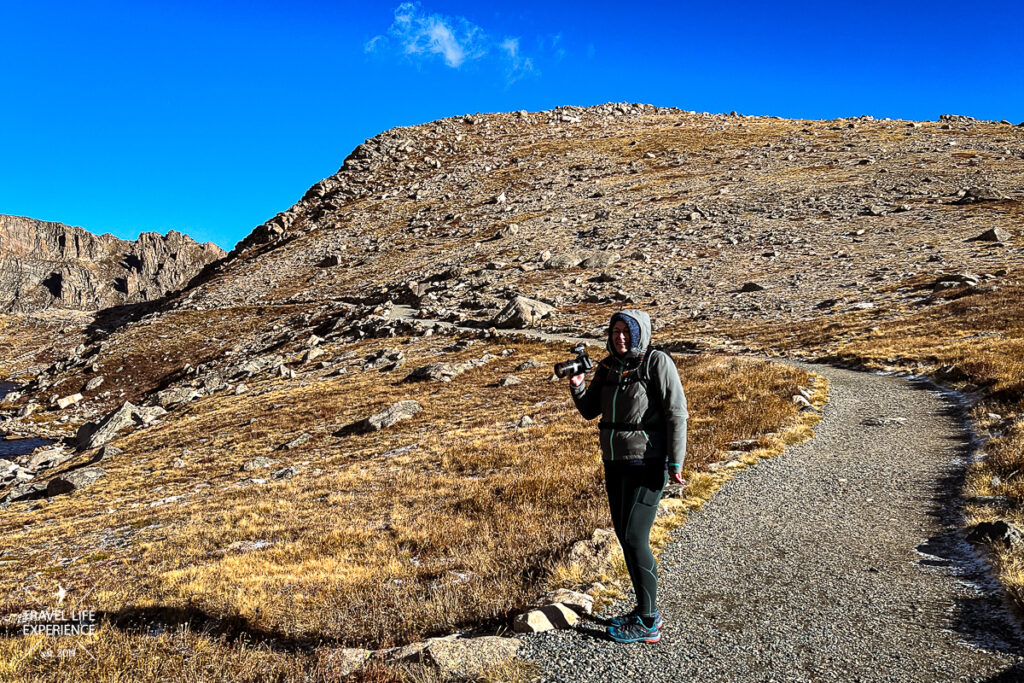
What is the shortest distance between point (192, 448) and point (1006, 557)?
25499 mm

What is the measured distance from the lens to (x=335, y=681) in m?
5.25

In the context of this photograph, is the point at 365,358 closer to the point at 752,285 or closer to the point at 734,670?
the point at 752,285

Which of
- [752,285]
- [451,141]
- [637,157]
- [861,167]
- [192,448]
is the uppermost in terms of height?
[451,141]

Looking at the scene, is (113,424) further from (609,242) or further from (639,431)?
(609,242)

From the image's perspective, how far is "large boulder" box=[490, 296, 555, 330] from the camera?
4103 cm

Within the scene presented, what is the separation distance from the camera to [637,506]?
536cm

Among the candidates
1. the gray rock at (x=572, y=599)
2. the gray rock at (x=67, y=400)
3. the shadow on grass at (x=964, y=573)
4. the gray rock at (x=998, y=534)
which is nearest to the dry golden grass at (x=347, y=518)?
the gray rock at (x=572, y=599)

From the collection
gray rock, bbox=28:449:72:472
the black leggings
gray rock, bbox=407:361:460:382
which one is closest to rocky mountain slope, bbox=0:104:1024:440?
gray rock, bbox=28:449:72:472

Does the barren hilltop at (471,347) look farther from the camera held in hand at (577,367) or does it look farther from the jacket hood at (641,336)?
the jacket hood at (641,336)

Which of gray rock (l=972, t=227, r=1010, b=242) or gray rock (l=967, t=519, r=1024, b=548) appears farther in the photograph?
gray rock (l=972, t=227, r=1010, b=242)

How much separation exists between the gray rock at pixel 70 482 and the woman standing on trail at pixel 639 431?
22.0 meters

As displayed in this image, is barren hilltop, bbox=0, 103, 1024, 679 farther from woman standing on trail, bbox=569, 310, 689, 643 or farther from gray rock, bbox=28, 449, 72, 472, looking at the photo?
woman standing on trail, bbox=569, 310, 689, 643

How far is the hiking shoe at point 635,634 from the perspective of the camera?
18.5 ft

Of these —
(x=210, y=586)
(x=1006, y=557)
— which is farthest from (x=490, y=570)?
(x=1006, y=557)
